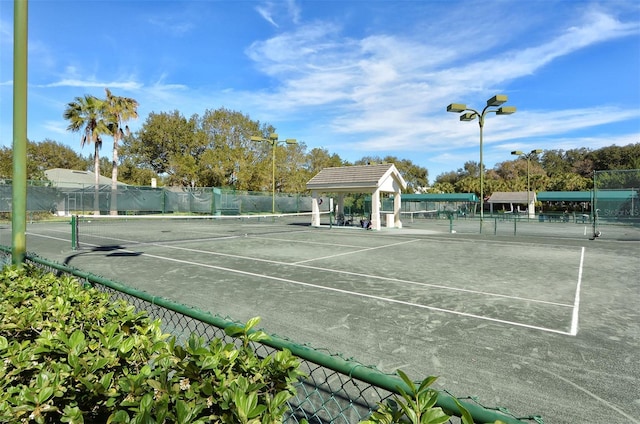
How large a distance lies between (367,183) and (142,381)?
2424 centimetres

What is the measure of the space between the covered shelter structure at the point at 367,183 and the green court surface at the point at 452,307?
35.5 ft

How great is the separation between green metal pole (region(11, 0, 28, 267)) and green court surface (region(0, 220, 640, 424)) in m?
2.97

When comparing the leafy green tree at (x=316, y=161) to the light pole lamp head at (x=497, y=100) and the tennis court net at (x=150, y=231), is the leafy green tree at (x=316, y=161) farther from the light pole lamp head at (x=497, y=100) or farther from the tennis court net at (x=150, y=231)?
the light pole lamp head at (x=497, y=100)

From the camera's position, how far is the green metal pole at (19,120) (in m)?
5.09

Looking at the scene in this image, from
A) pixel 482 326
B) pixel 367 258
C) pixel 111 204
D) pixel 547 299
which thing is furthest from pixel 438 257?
pixel 111 204

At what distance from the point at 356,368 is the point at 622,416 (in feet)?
11.2

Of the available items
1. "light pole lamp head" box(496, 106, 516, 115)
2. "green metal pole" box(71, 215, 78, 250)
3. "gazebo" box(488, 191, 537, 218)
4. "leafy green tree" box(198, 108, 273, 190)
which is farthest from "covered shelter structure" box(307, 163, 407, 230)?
"gazebo" box(488, 191, 537, 218)

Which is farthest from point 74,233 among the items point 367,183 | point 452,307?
point 367,183

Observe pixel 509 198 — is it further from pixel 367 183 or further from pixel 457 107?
pixel 457 107

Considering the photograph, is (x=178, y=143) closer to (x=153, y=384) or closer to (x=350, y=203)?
(x=350, y=203)

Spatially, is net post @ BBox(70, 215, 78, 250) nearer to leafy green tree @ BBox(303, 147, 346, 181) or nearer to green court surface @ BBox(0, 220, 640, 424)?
green court surface @ BBox(0, 220, 640, 424)

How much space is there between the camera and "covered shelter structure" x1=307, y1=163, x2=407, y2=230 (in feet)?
84.5

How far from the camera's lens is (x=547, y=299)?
7730 millimetres

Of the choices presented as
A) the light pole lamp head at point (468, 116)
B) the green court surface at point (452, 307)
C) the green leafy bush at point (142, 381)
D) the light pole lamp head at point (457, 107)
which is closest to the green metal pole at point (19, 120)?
the green court surface at point (452, 307)
